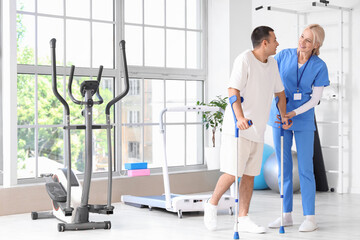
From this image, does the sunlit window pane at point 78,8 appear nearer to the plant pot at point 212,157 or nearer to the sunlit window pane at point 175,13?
the sunlit window pane at point 175,13

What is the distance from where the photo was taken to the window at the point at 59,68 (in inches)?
228

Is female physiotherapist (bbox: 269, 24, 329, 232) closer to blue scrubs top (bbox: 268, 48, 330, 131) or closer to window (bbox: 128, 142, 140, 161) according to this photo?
blue scrubs top (bbox: 268, 48, 330, 131)

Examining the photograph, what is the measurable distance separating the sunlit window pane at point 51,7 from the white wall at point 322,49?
2063mm

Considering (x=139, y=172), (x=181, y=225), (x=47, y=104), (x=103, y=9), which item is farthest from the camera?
(x=103, y=9)

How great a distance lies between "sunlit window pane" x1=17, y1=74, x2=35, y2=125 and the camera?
18.9 ft

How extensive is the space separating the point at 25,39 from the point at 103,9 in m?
1.02

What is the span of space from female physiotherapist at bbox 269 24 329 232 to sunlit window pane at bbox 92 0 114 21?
8.44ft

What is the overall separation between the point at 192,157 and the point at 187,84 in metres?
0.90

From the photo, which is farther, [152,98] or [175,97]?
[175,97]

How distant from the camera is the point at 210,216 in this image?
440cm

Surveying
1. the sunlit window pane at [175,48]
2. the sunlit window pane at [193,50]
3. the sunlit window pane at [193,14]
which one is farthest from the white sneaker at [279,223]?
the sunlit window pane at [193,14]

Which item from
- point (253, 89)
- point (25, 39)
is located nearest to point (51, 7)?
point (25, 39)

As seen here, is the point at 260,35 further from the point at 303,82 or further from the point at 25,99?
the point at 25,99

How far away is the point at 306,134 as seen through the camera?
A: 4.48m
